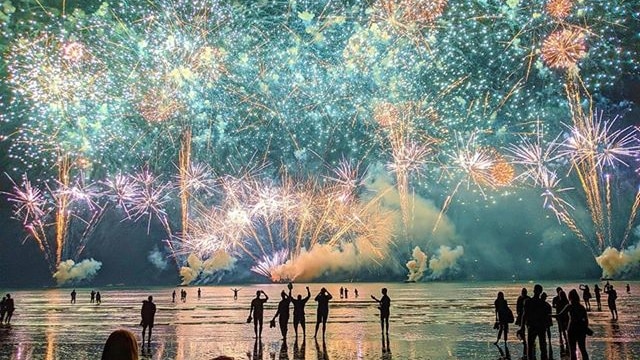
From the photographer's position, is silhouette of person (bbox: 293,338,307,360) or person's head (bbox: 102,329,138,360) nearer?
person's head (bbox: 102,329,138,360)

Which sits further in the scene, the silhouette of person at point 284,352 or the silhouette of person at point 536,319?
the silhouette of person at point 284,352

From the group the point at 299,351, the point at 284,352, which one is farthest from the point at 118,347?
the point at 299,351

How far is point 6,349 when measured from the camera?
1558 cm

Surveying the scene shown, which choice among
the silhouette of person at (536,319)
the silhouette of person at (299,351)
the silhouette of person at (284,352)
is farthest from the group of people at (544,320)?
the silhouette of person at (284,352)

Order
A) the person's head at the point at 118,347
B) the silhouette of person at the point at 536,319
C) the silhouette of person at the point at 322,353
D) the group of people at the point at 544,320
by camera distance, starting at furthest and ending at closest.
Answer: the silhouette of person at the point at 322,353 → the silhouette of person at the point at 536,319 → the group of people at the point at 544,320 → the person's head at the point at 118,347

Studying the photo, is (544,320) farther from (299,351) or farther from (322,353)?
(299,351)

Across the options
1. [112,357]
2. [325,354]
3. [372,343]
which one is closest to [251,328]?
[372,343]

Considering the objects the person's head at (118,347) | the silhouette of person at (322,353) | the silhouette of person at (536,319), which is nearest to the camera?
the person's head at (118,347)

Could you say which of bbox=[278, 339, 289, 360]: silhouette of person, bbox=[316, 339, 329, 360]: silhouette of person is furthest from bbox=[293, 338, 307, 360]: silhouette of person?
bbox=[316, 339, 329, 360]: silhouette of person

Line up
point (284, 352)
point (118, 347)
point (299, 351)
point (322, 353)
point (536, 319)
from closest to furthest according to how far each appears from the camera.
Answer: point (118, 347) → point (536, 319) → point (322, 353) → point (284, 352) → point (299, 351)

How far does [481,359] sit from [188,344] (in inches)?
314

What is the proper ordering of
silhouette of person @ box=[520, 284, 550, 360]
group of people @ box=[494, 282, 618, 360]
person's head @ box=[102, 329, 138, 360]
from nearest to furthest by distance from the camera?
person's head @ box=[102, 329, 138, 360] → group of people @ box=[494, 282, 618, 360] → silhouette of person @ box=[520, 284, 550, 360]

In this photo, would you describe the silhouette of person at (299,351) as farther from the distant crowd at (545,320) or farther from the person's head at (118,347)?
the person's head at (118,347)

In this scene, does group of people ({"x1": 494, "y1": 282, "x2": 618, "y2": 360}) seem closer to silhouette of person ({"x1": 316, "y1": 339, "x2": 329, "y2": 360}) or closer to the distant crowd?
the distant crowd
